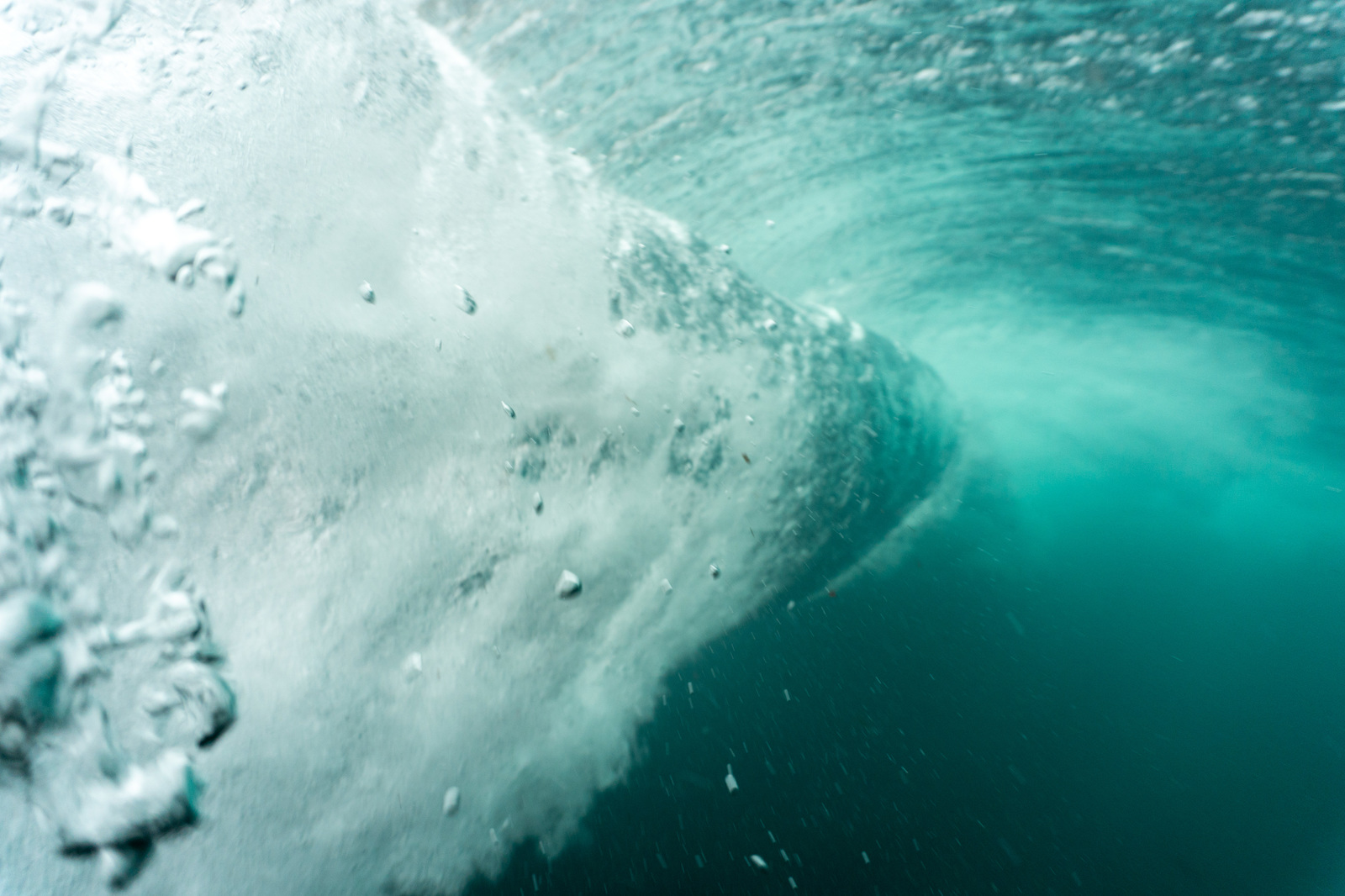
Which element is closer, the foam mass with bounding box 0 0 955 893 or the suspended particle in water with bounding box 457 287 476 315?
the foam mass with bounding box 0 0 955 893

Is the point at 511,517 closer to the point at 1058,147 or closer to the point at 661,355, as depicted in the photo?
the point at 661,355

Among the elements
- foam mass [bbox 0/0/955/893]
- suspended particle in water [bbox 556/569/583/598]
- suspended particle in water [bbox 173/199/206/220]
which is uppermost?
suspended particle in water [bbox 173/199/206/220]

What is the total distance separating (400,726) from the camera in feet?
7.91

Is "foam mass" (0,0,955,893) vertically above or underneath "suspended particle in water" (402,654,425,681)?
above

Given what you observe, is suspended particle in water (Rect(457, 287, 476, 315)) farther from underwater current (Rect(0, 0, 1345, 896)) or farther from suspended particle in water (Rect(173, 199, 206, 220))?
suspended particle in water (Rect(173, 199, 206, 220))

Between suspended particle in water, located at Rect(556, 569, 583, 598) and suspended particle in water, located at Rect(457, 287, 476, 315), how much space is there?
62.3 inches

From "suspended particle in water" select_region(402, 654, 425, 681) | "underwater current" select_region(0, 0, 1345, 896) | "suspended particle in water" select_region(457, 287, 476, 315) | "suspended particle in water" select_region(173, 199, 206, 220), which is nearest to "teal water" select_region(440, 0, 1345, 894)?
"underwater current" select_region(0, 0, 1345, 896)

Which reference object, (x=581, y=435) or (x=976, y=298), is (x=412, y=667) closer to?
(x=581, y=435)

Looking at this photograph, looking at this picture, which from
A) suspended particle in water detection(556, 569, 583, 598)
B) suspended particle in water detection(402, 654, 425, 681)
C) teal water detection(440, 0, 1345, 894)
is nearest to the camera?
suspended particle in water detection(402, 654, 425, 681)

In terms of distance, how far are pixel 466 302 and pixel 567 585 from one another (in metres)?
1.72

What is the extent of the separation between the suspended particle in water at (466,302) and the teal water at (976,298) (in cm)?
Result: 295

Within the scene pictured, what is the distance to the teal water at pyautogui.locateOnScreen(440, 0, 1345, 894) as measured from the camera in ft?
16.7

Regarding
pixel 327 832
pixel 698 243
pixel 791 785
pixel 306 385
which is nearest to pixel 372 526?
pixel 306 385

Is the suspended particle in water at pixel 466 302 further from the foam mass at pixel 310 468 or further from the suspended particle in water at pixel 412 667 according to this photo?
the suspended particle in water at pixel 412 667
